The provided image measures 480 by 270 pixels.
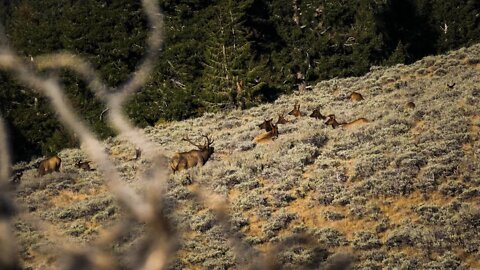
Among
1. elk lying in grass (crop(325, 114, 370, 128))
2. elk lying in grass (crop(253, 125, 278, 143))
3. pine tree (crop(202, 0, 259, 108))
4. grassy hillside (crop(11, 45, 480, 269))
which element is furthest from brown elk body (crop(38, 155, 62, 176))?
pine tree (crop(202, 0, 259, 108))

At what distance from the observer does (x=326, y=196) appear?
12.5 m

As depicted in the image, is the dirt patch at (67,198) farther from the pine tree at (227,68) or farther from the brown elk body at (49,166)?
the pine tree at (227,68)

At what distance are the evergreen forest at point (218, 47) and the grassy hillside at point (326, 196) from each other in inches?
496

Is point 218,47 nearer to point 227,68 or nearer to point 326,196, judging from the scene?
point 227,68

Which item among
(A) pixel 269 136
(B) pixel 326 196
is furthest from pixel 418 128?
(A) pixel 269 136

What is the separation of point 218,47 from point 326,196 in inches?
863

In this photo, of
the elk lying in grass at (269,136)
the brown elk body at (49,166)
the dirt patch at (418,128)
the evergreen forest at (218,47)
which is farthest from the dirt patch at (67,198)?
the evergreen forest at (218,47)

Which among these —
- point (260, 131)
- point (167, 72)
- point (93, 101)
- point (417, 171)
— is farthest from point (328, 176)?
point (93, 101)

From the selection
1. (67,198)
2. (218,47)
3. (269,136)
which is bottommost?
(269,136)

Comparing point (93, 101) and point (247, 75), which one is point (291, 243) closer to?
point (247, 75)

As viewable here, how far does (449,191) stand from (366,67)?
2676 centimetres

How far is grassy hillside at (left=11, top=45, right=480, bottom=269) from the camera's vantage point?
9812 millimetres

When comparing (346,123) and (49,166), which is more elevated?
(49,166)

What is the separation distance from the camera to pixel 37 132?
37.0 meters
